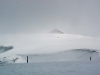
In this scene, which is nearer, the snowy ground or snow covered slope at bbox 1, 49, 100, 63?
the snowy ground

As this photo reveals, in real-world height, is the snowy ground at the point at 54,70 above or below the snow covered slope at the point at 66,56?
below

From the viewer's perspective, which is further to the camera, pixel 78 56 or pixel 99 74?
pixel 78 56

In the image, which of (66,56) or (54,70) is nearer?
(54,70)

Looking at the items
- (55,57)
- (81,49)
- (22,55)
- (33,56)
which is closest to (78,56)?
(81,49)

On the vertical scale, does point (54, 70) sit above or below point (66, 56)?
below

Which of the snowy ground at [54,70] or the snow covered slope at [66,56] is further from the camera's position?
the snow covered slope at [66,56]

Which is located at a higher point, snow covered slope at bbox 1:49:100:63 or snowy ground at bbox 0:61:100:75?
snow covered slope at bbox 1:49:100:63

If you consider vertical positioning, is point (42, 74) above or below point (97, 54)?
below

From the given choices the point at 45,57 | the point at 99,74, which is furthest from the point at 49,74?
the point at 45,57

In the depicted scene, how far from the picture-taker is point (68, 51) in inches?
945

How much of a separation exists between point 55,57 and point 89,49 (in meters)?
5.09

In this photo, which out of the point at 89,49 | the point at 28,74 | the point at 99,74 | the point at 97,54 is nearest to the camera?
the point at 99,74

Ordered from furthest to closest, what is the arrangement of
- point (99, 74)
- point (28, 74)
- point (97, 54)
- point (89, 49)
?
point (89, 49)
point (97, 54)
point (28, 74)
point (99, 74)

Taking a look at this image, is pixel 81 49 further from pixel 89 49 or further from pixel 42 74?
pixel 42 74
